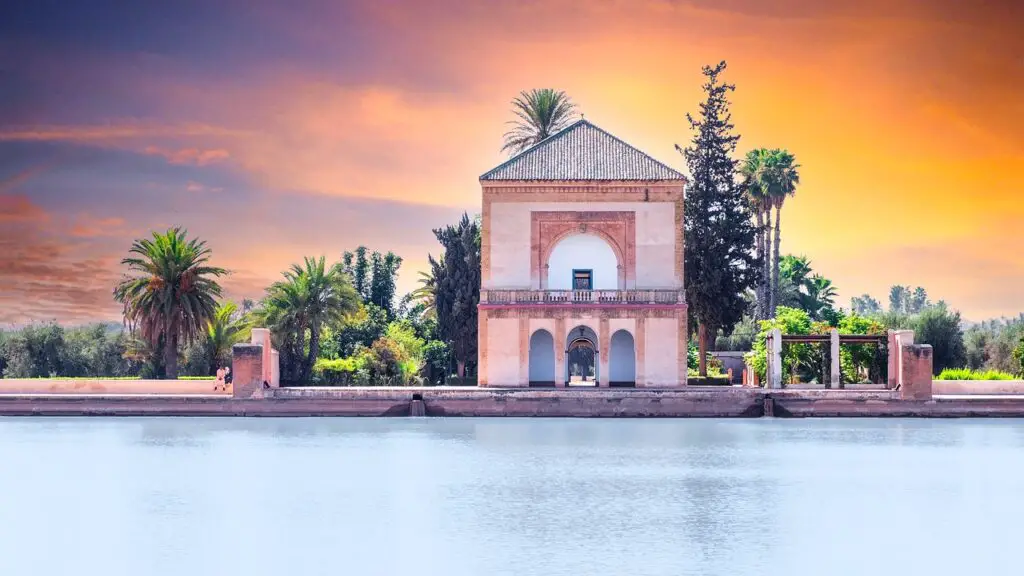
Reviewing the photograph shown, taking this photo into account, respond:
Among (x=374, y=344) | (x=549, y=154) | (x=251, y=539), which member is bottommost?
(x=251, y=539)

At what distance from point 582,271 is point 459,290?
33.9 feet

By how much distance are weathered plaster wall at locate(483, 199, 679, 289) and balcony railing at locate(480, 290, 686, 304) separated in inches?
17.3

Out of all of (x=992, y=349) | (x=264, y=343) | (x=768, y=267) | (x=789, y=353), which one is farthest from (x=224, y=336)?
(x=992, y=349)

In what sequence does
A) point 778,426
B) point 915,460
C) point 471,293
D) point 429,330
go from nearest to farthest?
point 915,460 → point 778,426 → point 471,293 → point 429,330

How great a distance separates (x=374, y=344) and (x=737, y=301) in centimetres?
1322

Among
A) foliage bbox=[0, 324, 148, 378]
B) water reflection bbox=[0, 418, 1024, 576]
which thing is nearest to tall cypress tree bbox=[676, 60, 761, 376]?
water reflection bbox=[0, 418, 1024, 576]

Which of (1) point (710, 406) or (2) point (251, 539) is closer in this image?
(2) point (251, 539)

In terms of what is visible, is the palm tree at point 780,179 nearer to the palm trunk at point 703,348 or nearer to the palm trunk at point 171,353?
the palm trunk at point 703,348

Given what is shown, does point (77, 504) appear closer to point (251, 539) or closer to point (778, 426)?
point (251, 539)

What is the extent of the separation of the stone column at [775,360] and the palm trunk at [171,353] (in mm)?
18953

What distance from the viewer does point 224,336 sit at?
158 feet

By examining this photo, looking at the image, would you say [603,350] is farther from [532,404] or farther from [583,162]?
[583,162]

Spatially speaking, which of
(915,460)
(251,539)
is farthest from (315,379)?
(251,539)

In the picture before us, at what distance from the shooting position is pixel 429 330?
5478cm
